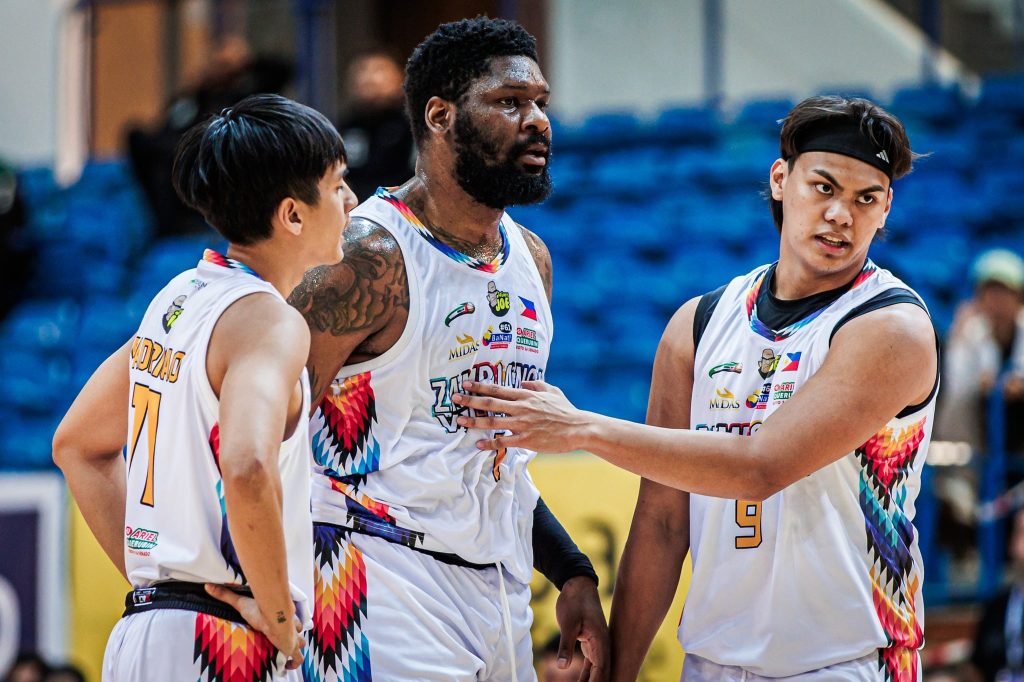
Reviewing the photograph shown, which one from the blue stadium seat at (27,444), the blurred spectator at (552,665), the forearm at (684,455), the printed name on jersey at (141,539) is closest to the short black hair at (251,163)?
the printed name on jersey at (141,539)

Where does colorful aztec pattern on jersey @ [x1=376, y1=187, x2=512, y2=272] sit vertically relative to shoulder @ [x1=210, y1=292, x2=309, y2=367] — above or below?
above

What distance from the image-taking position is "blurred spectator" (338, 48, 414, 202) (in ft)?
31.7

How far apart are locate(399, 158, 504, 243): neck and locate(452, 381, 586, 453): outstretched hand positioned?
48 centimetres

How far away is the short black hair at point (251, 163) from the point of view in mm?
2881

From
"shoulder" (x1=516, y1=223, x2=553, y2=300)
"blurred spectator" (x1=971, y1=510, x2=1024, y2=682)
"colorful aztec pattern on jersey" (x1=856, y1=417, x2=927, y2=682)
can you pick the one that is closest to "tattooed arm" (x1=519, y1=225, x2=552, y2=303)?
"shoulder" (x1=516, y1=223, x2=553, y2=300)

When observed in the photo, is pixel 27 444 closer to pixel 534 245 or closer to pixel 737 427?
pixel 534 245

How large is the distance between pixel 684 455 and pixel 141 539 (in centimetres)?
138

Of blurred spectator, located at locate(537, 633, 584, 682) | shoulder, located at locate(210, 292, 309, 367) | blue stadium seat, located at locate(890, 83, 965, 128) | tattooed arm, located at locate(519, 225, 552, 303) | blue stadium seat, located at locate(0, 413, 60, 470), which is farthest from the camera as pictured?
blue stadium seat, located at locate(890, 83, 965, 128)

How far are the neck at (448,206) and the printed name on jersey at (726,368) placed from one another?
73 cm

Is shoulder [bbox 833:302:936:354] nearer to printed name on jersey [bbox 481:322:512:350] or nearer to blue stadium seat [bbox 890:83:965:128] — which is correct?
printed name on jersey [bbox 481:322:512:350]

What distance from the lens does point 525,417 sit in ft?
11.3

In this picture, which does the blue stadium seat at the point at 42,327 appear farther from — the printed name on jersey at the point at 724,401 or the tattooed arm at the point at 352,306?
the printed name on jersey at the point at 724,401

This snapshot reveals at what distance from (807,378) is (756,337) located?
0.22 m

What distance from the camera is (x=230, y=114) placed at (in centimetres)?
294
